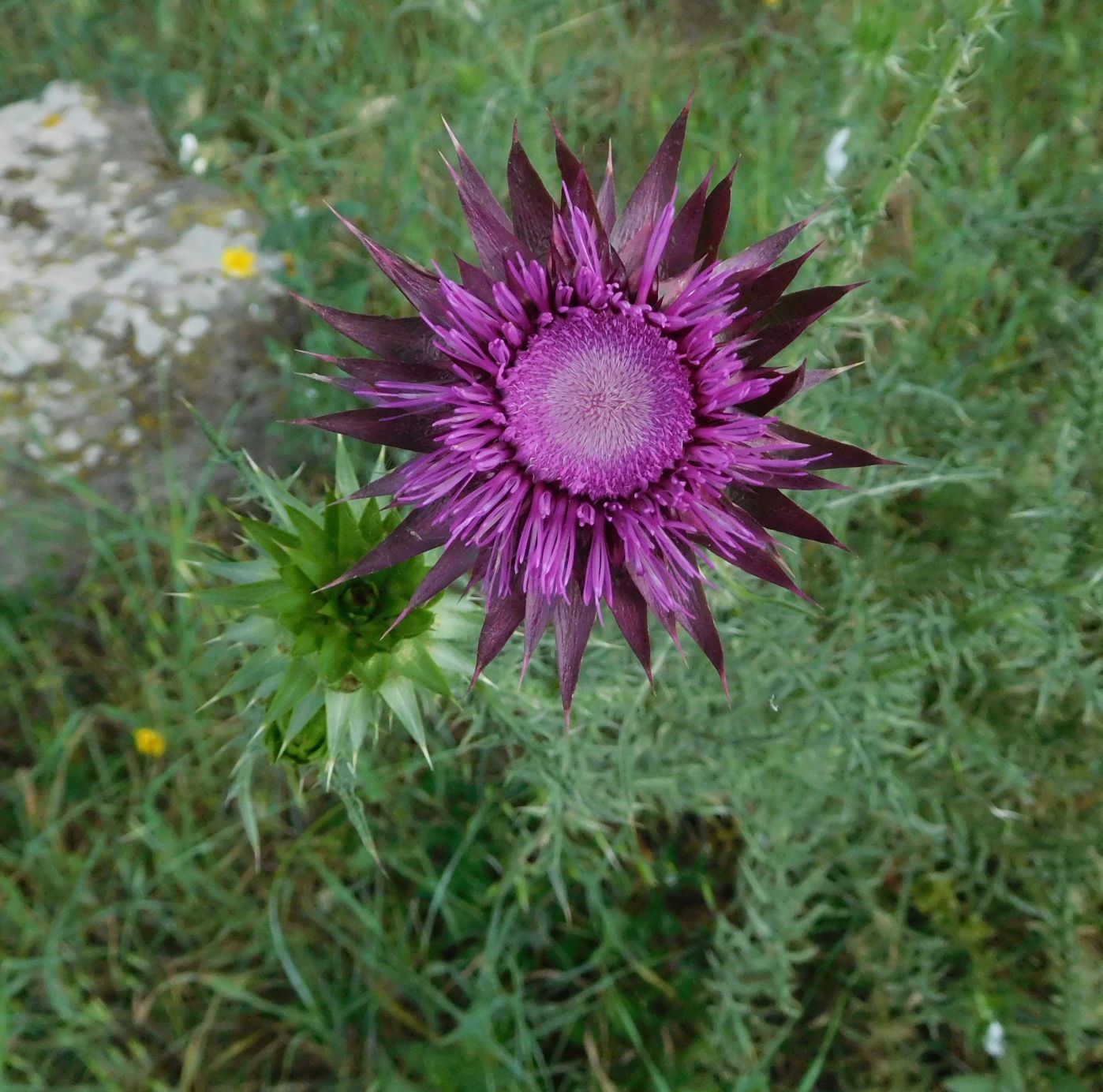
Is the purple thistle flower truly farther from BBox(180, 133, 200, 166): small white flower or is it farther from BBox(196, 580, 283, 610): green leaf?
BBox(180, 133, 200, 166): small white flower

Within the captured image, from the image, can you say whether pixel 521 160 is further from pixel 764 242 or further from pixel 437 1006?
pixel 437 1006

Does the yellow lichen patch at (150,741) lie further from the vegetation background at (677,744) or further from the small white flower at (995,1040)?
the small white flower at (995,1040)

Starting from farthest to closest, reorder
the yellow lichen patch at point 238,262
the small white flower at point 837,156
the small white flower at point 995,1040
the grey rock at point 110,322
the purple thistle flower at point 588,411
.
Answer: the yellow lichen patch at point 238,262 → the grey rock at point 110,322 → the small white flower at point 995,1040 → the small white flower at point 837,156 → the purple thistle flower at point 588,411

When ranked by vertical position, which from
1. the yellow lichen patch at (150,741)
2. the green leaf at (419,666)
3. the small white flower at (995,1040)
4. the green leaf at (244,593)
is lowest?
the small white flower at (995,1040)

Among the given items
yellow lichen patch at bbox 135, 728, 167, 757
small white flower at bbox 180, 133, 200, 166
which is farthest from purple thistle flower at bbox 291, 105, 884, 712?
small white flower at bbox 180, 133, 200, 166

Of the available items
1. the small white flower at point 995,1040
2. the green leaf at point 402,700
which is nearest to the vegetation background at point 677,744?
the small white flower at point 995,1040
